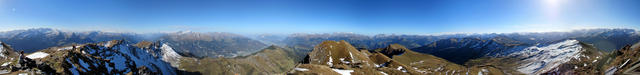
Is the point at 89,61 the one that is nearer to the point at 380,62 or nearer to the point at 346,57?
the point at 346,57

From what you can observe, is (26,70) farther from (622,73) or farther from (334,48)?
(334,48)

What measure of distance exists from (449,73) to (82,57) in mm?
200717

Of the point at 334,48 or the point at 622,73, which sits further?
the point at 334,48

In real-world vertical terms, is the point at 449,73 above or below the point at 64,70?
below

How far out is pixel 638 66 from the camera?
48.6 feet

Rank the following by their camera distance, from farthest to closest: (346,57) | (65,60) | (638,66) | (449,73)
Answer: (449,73) < (346,57) < (65,60) < (638,66)

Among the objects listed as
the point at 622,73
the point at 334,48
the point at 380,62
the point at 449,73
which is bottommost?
the point at 449,73

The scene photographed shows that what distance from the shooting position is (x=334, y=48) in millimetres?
144250

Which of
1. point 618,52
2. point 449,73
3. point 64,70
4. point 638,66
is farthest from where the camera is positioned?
point 449,73

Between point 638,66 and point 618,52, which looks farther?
point 618,52

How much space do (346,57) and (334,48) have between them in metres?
21.9

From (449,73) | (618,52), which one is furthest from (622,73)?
(449,73)

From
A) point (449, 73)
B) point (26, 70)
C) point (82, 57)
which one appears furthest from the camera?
point (449, 73)

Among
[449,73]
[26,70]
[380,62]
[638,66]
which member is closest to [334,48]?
[380,62]
